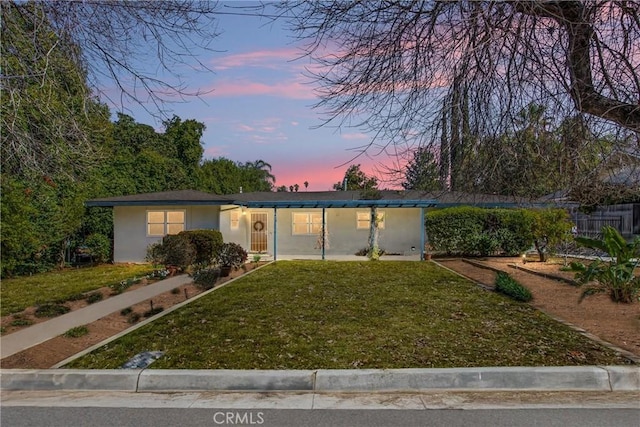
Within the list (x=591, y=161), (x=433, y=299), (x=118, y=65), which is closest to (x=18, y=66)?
(x=118, y=65)

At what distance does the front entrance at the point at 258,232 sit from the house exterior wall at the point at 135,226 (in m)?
4.47

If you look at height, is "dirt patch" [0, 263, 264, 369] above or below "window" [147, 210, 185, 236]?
below

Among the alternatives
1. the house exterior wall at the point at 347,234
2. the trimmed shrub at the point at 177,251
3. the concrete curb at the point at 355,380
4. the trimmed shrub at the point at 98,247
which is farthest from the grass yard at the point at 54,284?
the house exterior wall at the point at 347,234

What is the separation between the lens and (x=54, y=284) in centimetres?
1326

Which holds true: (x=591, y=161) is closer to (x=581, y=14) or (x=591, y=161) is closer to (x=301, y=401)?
(x=581, y=14)

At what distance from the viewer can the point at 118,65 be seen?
5570 mm

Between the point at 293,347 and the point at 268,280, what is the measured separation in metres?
6.45

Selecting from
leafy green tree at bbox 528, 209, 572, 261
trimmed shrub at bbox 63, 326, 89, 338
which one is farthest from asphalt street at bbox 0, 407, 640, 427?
leafy green tree at bbox 528, 209, 572, 261

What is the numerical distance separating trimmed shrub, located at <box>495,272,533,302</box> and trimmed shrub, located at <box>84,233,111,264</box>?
15955mm

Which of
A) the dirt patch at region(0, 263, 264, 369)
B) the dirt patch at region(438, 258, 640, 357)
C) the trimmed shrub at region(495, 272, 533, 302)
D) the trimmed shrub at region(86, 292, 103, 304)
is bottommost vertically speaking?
the dirt patch at region(0, 263, 264, 369)

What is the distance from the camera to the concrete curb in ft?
16.7

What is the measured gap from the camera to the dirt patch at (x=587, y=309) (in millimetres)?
6938

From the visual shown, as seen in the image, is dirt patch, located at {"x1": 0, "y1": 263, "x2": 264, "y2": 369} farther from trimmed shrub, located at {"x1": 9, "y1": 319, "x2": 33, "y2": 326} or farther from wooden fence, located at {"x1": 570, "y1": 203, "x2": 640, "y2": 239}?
wooden fence, located at {"x1": 570, "y1": 203, "x2": 640, "y2": 239}

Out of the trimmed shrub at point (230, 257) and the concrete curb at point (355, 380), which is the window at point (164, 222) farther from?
the concrete curb at point (355, 380)
